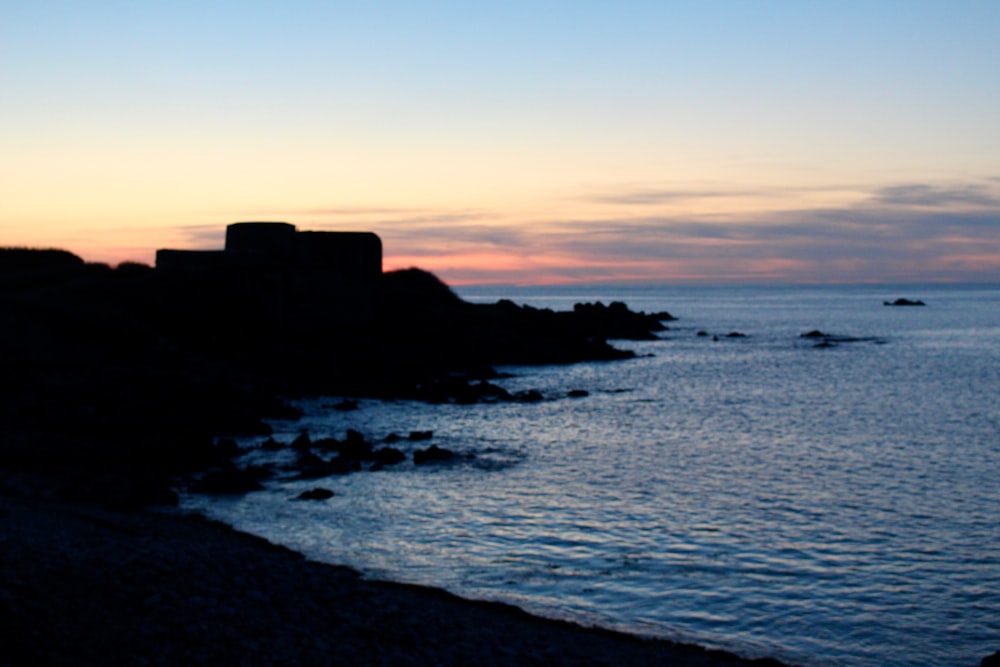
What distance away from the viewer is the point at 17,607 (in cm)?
894

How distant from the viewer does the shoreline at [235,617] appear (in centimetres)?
896

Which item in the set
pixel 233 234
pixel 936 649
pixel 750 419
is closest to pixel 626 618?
pixel 936 649

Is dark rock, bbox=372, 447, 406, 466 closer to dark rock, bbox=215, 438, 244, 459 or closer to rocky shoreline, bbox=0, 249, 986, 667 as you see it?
dark rock, bbox=215, 438, 244, 459

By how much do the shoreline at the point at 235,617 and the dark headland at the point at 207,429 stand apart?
32mm

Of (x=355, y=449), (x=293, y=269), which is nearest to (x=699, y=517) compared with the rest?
(x=355, y=449)

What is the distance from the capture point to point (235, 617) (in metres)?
10.0

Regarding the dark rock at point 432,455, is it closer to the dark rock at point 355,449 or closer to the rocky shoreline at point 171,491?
the dark rock at point 355,449

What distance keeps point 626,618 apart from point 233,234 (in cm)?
4382

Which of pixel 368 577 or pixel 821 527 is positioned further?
pixel 821 527

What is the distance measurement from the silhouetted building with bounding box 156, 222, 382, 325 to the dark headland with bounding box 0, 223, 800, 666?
110 mm

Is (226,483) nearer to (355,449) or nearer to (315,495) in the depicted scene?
(315,495)

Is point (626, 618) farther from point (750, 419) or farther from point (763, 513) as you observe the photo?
point (750, 419)

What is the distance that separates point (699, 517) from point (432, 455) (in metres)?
7.70

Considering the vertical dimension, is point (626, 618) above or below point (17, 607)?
below
